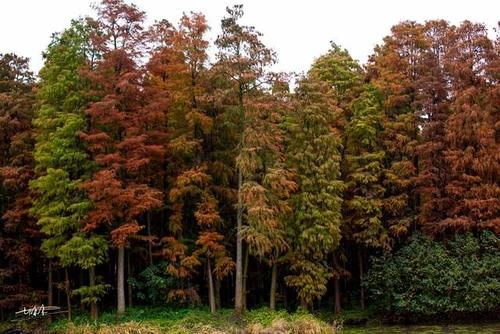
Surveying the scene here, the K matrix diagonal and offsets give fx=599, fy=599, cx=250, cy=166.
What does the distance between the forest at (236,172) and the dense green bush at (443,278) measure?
0.31 feet

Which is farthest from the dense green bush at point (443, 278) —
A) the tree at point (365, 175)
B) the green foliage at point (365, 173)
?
the green foliage at point (365, 173)

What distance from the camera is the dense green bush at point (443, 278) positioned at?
28.8m

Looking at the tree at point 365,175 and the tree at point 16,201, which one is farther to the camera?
the tree at point 365,175

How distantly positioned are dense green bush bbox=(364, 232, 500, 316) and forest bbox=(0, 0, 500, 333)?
0.09m

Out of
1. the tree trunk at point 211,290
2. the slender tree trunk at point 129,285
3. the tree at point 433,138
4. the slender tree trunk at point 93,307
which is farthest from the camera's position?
the tree at point 433,138

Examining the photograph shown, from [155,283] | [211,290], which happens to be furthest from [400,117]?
[155,283]

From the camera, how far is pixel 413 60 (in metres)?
33.5

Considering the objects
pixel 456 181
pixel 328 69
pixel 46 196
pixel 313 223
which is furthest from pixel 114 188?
pixel 456 181

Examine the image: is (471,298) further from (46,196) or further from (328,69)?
(46,196)

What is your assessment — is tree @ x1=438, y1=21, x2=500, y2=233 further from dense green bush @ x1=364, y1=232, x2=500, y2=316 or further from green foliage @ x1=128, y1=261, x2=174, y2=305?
green foliage @ x1=128, y1=261, x2=174, y2=305

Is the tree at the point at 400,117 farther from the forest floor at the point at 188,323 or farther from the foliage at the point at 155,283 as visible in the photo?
the foliage at the point at 155,283

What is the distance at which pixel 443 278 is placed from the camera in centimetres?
2927

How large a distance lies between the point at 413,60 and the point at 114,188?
59.5 ft

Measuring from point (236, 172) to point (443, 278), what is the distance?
11407 millimetres
